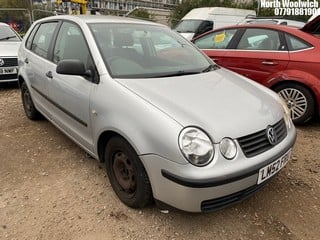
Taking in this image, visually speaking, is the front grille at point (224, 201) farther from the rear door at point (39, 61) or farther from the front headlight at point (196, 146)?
the rear door at point (39, 61)

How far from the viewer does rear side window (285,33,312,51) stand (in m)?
4.58

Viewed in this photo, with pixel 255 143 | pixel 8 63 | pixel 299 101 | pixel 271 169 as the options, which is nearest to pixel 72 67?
pixel 255 143

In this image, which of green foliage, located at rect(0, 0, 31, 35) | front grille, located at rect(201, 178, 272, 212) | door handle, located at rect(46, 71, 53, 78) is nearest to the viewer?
front grille, located at rect(201, 178, 272, 212)

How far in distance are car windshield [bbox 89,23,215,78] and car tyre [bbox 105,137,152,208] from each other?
2.12 ft

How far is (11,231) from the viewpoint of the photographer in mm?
2531

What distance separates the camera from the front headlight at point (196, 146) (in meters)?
2.17

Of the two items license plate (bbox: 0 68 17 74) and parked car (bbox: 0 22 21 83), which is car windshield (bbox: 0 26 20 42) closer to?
parked car (bbox: 0 22 21 83)

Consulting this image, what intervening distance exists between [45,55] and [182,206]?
258 cm

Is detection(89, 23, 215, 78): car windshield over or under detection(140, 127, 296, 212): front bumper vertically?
over

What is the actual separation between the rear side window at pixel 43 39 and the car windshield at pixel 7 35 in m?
3.78

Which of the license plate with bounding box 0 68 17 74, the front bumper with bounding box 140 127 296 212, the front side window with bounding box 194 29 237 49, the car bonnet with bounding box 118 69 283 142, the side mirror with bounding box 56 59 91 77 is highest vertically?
the front side window with bounding box 194 29 237 49

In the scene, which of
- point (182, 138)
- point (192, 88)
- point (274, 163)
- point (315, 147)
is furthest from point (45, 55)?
point (315, 147)

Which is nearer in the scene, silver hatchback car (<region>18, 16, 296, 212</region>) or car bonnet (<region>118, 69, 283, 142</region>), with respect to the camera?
silver hatchback car (<region>18, 16, 296, 212</region>)

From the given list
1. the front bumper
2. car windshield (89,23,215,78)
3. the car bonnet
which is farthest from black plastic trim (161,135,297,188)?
car windshield (89,23,215,78)
